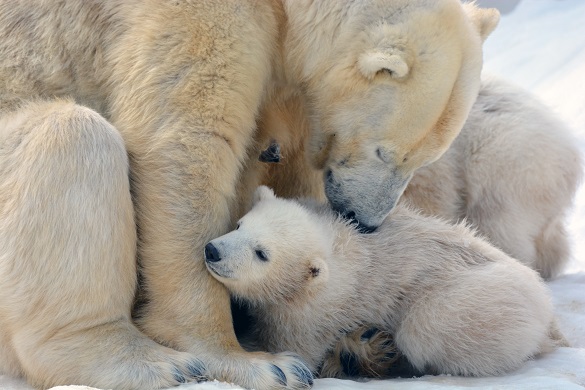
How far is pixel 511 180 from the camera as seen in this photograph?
5.08 metres

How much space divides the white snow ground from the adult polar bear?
29cm

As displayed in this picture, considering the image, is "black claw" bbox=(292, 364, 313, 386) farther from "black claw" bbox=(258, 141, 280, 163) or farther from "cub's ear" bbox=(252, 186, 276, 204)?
"black claw" bbox=(258, 141, 280, 163)

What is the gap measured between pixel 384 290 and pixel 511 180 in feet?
5.33

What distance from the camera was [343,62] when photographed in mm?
3758

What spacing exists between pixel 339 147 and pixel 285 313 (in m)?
0.74

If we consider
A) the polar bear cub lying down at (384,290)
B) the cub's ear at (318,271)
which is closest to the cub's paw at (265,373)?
the polar bear cub lying down at (384,290)

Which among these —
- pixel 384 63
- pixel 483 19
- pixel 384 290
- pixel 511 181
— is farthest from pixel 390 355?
pixel 511 181

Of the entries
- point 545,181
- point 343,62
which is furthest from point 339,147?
point 545,181

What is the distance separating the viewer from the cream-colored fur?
507 centimetres

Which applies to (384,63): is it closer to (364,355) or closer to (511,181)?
(364,355)

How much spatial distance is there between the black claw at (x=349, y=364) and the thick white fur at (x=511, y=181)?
1626mm

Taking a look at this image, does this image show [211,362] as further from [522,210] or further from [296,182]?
[522,210]

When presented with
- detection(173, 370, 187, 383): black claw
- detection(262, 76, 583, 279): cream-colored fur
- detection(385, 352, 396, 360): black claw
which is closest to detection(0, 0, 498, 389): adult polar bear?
detection(173, 370, 187, 383): black claw

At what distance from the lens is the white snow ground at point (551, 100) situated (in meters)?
3.40
